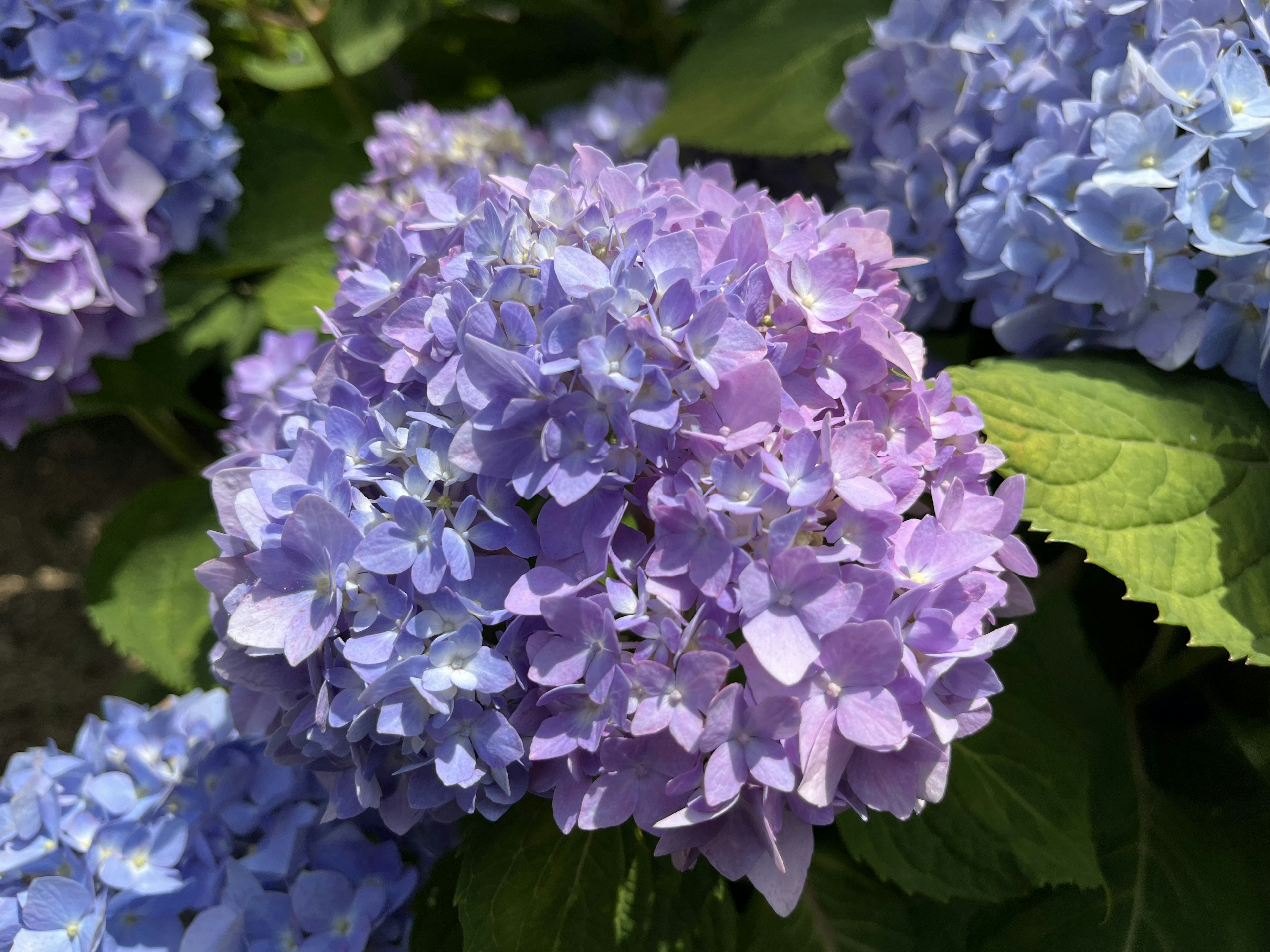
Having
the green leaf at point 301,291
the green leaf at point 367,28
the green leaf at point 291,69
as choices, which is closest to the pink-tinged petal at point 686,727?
the green leaf at point 301,291

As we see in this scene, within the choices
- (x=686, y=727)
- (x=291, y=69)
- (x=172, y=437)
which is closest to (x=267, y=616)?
(x=686, y=727)

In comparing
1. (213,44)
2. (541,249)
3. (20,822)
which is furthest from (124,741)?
(213,44)

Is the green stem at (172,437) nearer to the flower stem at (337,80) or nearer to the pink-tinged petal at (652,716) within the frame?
the flower stem at (337,80)

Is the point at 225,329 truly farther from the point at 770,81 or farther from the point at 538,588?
the point at 538,588

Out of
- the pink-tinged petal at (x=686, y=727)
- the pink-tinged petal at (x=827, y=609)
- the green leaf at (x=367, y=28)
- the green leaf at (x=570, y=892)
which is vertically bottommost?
the green leaf at (x=570, y=892)

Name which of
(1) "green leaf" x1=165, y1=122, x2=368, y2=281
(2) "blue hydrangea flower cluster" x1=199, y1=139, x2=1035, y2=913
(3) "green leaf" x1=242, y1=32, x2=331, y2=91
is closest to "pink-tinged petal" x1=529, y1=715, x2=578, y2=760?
(2) "blue hydrangea flower cluster" x1=199, y1=139, x2=1035, y2=913
